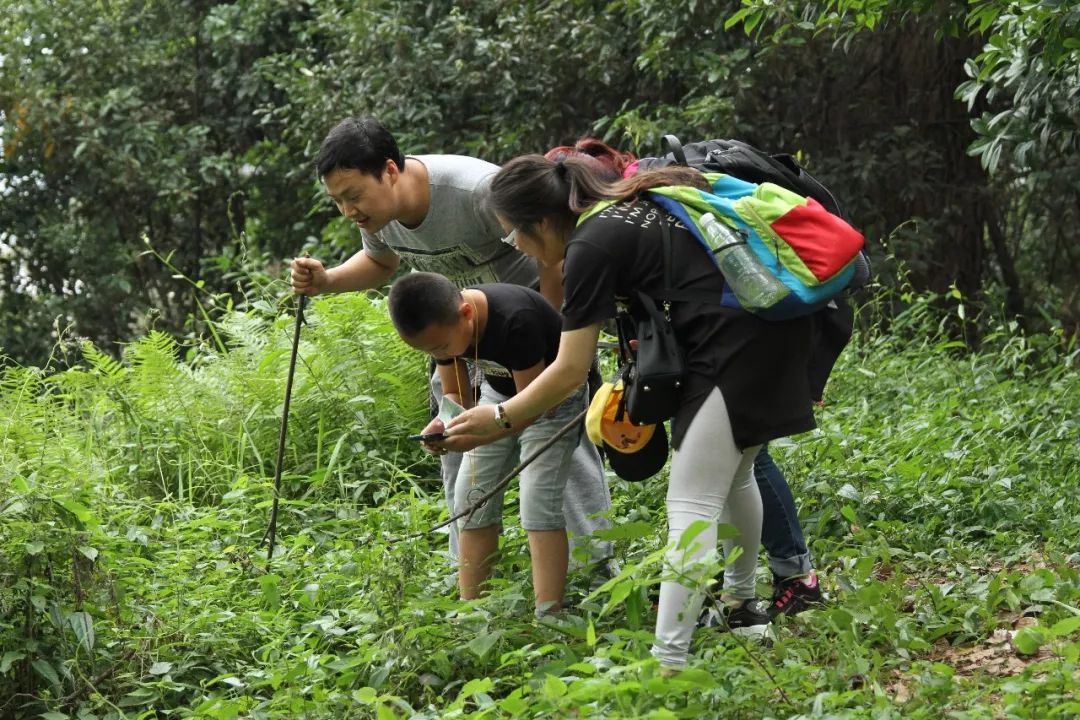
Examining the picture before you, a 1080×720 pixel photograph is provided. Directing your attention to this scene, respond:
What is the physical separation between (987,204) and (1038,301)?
3.41 ft

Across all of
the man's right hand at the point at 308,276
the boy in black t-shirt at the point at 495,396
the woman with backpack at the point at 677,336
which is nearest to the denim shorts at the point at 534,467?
the boy in black t-shirt at the point at 495,396

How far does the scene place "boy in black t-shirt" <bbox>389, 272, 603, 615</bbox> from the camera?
392 cm

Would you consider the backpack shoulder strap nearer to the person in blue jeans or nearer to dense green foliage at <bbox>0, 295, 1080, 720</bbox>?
the person in blue jeans

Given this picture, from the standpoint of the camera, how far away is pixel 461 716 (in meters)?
3.49

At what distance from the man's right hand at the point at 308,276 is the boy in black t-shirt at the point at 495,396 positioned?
563mm

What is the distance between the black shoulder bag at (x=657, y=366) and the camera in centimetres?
356

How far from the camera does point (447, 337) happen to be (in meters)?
3.95

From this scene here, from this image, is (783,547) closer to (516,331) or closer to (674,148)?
(516,331)

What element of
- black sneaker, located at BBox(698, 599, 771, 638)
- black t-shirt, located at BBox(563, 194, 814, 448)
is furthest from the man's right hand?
black sneaker, located at BBox(698, 599, 771, 638)

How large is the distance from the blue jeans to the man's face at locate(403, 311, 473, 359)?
3.22ft

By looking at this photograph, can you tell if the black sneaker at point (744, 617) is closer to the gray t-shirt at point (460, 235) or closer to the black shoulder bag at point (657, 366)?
the black shoulder bag at point (657, 366)

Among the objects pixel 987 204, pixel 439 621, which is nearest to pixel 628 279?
pixel 439 621

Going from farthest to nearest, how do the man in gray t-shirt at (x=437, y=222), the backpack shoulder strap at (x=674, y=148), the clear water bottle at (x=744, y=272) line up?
the man in gray t-shirt at (x=437, y=222) → the backpack shoulder strap at (x=674, y=148) → the clear water bottle at (x=744, y=272)

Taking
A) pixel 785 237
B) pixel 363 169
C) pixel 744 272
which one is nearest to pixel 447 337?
pixel 363 169
